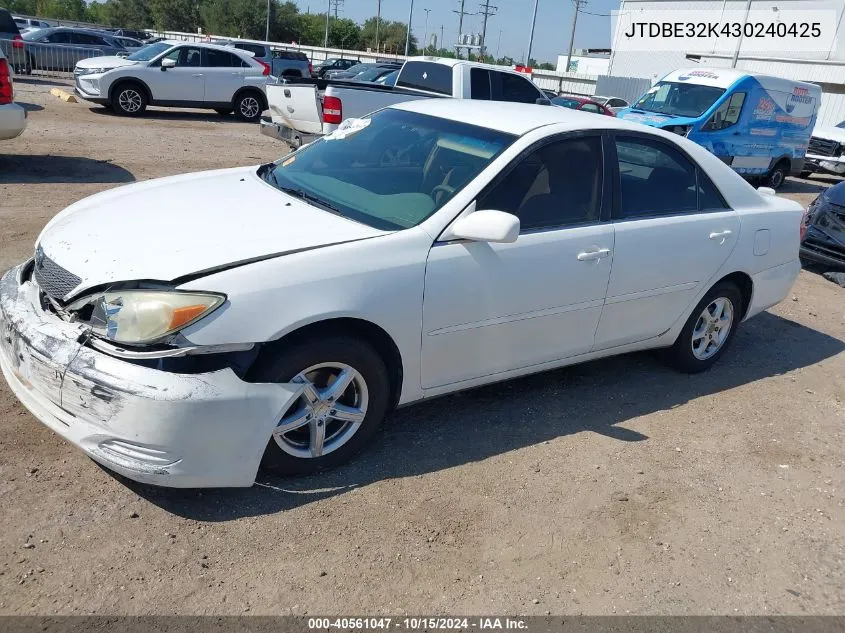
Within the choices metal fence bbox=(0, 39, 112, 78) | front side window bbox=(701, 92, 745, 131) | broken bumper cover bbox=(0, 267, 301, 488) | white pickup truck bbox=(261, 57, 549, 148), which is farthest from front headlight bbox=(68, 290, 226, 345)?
metal fence bbox=(0, 39, 112, 78)

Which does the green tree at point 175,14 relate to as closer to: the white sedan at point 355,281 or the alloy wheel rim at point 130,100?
the alloy wheel rim at point 130,100

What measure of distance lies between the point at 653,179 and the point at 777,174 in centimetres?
1218

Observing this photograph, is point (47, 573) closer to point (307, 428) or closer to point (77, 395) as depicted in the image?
point (77, 395)

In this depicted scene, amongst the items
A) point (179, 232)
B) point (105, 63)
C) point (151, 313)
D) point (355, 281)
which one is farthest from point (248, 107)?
point (151, 313)

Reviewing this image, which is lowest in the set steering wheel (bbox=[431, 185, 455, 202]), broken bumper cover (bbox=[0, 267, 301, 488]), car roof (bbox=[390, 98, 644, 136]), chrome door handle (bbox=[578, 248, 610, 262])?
broken bumper cover (bbox=[0, 267, 301, 488])

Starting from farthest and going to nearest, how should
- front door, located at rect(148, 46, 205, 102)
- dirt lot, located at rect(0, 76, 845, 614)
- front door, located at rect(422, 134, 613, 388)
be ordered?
front door, located at rect(148, 46, 205, 102) → front door, located at rect(422, 134, 613, 388) → dirt lot, located at rect(0, 76, 845, 614)

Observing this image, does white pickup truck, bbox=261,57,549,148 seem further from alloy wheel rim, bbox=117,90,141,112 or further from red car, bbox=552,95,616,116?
red car, bbox=552,95,616,116

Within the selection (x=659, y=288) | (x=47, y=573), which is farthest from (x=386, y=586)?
(x=659, y=288)

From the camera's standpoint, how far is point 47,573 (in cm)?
264

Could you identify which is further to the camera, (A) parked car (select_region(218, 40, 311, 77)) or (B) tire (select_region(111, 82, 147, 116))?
(A) parked car (select_region(218, 40, 311, 77))

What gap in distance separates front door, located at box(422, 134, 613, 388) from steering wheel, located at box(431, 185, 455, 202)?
0.52 ft

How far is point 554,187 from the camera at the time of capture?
3916 mm

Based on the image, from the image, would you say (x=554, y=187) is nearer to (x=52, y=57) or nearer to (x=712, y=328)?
(x=712, y=328)

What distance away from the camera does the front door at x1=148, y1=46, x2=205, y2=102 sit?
50.6 feet
